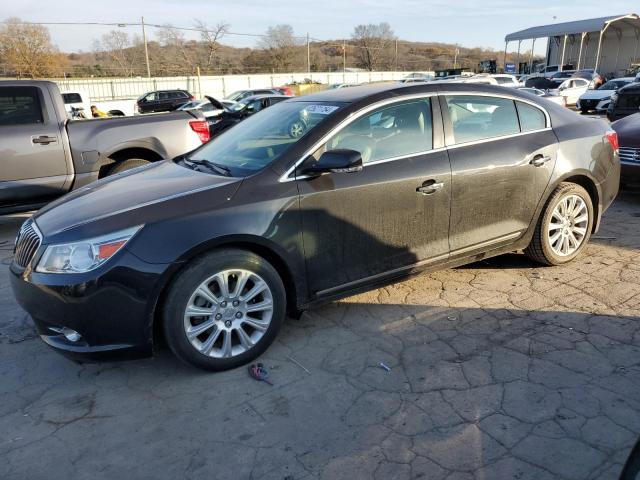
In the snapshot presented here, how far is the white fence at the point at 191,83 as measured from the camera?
35938 mm

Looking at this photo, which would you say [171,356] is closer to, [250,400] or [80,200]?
[250,400]

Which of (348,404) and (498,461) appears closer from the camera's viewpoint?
(498,461)

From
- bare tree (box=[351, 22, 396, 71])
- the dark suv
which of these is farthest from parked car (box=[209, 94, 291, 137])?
bare tree (box=[351, 22, 396, 71])

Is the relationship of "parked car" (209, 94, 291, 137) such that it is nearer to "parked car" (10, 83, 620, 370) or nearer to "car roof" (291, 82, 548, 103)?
"car roof" (291, 82, 548, 103)

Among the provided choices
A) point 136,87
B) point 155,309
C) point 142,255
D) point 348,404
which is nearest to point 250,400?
point 348,404

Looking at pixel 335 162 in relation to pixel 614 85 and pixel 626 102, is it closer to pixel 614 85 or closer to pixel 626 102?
pixel 626 102

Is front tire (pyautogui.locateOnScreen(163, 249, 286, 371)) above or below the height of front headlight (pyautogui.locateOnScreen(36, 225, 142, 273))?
below

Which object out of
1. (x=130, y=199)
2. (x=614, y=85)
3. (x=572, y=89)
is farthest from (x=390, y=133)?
(x=572, y=89)

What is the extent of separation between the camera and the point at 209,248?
307 centimetres

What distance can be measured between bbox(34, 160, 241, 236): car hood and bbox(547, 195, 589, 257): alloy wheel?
112 inches

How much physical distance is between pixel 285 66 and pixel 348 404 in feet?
244

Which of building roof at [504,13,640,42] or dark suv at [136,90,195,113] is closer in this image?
dark suv at [136,90,195,113]

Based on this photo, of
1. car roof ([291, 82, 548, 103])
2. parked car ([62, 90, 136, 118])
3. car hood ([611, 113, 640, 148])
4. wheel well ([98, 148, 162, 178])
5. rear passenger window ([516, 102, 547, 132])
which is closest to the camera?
car roof ([291, 82, 548, 103])

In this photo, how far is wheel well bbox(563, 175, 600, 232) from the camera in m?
4.59
